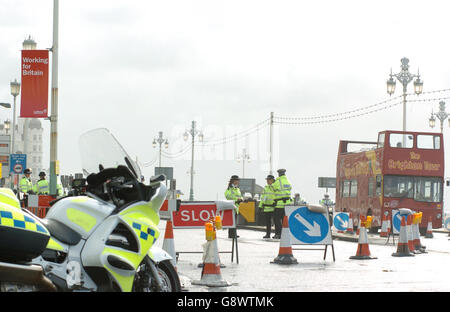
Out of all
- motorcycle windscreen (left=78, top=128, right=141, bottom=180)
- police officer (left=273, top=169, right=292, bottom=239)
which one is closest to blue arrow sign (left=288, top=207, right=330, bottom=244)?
police officer (left=273, top=169, right=292, bottom=239)

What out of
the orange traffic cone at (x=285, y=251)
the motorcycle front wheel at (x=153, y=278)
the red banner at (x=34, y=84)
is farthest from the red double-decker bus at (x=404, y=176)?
the motorcycle front wheel at (x=153, y=278)

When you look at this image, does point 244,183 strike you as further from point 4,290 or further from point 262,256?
point 4,290

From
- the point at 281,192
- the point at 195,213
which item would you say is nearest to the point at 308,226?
the point at 195,213

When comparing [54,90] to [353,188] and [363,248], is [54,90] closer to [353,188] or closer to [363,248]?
[353,188]

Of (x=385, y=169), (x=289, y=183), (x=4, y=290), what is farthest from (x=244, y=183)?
(x=4, y=290)

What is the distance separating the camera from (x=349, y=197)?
3462 cm

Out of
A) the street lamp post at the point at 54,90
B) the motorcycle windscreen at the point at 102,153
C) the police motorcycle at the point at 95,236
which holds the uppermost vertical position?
the street lamp post at the point at 54,90

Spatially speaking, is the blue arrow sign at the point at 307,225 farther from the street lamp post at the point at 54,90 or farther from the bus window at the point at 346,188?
the bus window at the point at 346,188

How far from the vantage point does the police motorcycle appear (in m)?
5.74

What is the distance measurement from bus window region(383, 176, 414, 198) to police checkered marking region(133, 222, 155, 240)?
24.0 metres

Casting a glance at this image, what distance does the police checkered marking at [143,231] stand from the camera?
6.75 meters

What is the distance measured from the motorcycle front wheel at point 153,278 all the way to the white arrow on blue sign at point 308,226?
8111mm

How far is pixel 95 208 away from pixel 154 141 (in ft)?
266

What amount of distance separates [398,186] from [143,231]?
2447 cm
